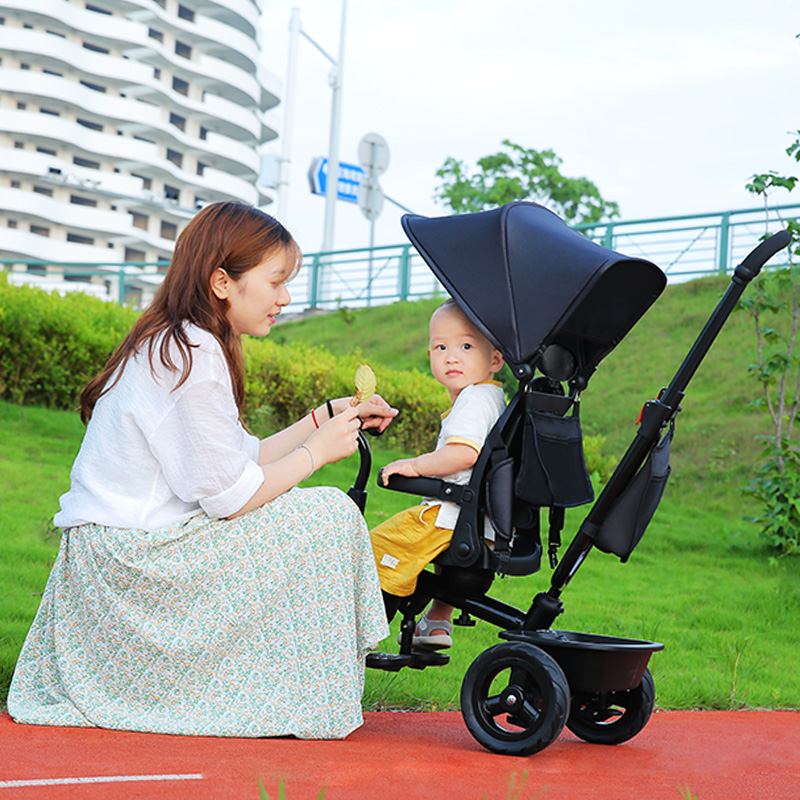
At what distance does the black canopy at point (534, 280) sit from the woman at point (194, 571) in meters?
0.75

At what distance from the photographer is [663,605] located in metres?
6.52

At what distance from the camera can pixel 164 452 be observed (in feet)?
10.0

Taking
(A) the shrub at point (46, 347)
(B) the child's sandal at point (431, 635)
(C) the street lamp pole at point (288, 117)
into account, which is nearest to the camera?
(B) the child's sandal at point (431, 635)

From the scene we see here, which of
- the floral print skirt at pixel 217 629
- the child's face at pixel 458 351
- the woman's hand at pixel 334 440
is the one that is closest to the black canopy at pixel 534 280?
the child's face at pixel 458 351

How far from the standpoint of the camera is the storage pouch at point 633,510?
10.8 ft

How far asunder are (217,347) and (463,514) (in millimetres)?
959

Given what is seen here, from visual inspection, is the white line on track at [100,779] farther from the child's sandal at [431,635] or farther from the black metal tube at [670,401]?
the black metal tube at [670,401]

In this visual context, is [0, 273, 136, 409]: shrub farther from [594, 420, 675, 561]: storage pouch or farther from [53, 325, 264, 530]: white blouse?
[594, 420, 675, 561]: storage pouch

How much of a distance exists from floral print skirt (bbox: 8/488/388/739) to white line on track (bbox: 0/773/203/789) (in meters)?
0.49

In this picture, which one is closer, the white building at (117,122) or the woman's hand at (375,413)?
the woman's hand at (375,413)

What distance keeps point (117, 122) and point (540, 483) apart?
55.5 metres

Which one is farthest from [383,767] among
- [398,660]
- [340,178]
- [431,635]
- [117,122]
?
[117,122]

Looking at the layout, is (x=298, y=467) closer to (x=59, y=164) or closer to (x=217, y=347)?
(x=217, y=347)

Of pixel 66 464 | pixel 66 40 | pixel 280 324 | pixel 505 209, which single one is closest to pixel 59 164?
pixel 66 40
